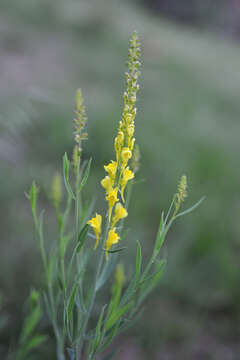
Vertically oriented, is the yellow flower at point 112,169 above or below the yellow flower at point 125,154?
below

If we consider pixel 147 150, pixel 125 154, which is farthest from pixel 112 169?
pixel 147 150

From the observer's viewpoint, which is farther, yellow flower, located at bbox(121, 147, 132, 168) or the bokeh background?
the bokeh background

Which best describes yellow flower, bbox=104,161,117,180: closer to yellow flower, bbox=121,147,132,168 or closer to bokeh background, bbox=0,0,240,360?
yellow flower, bbox=121,147,132,168

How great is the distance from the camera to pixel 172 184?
3822 millimetres

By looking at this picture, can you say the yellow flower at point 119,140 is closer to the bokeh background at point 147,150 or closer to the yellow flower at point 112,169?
the yellow flower at point 112,169

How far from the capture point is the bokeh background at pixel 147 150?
2586mm

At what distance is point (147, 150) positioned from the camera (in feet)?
14.3

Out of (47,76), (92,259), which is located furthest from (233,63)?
(92,259)

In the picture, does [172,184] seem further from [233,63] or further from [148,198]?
[233,63]

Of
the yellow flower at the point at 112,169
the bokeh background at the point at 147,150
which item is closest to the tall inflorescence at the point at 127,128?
the yellow flower at the point at 112,169

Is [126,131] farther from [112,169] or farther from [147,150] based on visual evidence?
[147,150]

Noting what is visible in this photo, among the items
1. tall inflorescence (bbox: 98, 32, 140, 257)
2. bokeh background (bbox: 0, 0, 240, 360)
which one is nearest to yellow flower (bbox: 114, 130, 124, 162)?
tall inflorescence (bbox: 98, 32, 140, 257)

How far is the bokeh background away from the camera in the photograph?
2.59 m

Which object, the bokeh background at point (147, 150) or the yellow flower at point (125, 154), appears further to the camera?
the bokeh background at point (147, 150)
